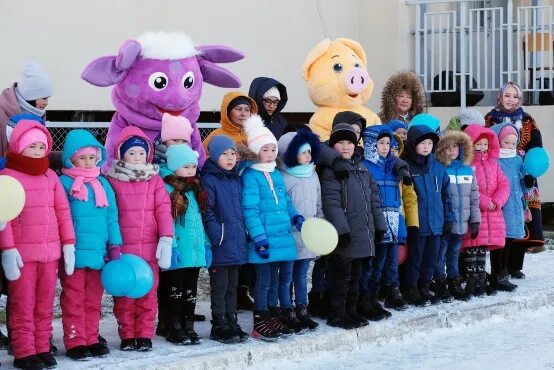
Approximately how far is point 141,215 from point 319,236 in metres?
1.14

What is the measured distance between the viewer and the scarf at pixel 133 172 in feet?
21.6

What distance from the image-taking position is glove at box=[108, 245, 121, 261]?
253 inches

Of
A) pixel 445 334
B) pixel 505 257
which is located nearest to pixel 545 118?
pixel 505 257

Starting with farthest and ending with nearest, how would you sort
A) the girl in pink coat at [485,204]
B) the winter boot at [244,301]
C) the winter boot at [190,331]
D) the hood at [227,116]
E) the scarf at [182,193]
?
the girl in pink coat at [485,204] → the winter boot at [244,301] → the hood at [227,116] → the winter boot at [190,331] → the scarf at [182,193]

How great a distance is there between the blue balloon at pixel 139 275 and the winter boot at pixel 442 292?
3.05 metres

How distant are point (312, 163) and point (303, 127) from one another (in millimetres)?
378

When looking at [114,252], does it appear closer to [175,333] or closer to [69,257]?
[69,257]

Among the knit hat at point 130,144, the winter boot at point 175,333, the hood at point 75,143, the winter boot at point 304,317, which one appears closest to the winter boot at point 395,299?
the winter boot at point 304,317

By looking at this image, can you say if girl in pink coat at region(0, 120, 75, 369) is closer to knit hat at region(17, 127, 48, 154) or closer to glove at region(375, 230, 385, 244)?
knit hat at region(17, 127, 48, 154)

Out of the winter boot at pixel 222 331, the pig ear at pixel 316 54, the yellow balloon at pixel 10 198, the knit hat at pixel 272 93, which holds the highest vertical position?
the pig ear at pixel 316 54

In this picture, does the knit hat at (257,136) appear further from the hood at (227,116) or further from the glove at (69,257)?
the glove at (69,257)

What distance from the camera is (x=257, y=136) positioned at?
725 centimetres

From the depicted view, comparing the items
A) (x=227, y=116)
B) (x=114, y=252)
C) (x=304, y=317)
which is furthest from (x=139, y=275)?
(x=227, y=116)

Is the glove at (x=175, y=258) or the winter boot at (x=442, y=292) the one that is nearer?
the glove at (x=175, y=258)
